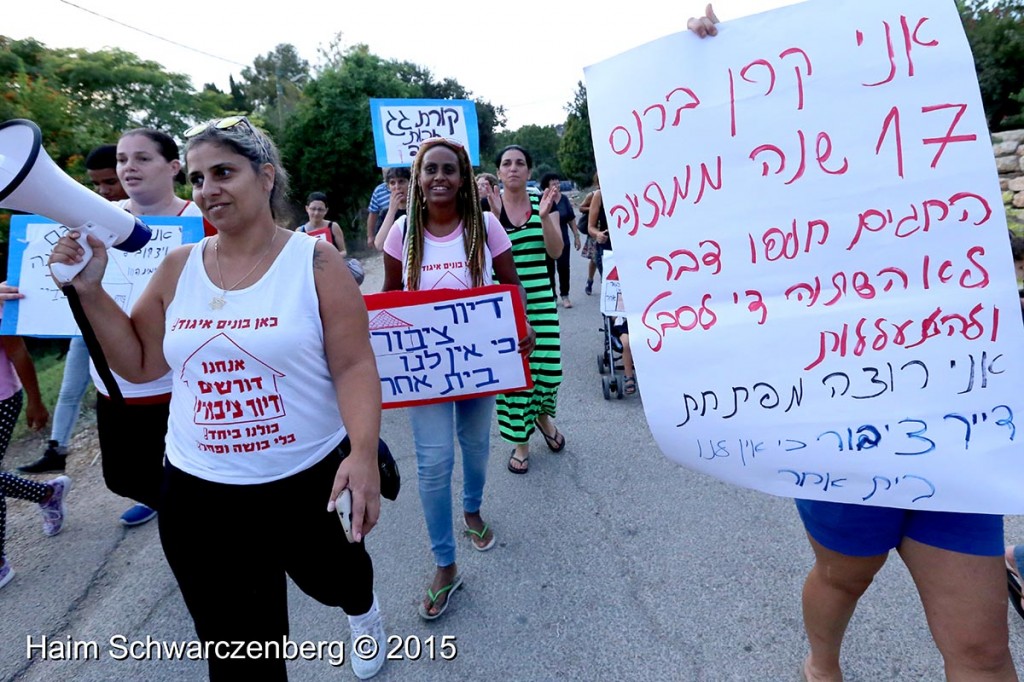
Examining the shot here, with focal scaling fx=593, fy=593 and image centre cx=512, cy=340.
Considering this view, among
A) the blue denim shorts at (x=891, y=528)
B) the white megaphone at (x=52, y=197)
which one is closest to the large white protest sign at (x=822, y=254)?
the blue denim shorts at (x=891, y=528)

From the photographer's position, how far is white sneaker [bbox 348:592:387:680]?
2.18m

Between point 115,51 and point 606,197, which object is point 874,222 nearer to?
point 606,197

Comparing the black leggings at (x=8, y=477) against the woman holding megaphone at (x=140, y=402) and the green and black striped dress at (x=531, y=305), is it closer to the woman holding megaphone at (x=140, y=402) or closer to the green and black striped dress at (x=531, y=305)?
the woman holding megaphone at (x=140, y=402)

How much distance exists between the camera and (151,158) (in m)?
2.60

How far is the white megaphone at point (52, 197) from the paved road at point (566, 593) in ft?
2.78

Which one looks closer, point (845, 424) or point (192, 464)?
point (845, 424)

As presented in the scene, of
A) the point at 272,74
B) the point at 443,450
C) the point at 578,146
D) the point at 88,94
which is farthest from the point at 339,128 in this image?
the point at 272,74

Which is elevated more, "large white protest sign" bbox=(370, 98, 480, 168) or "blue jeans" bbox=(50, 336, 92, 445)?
"large white protest sign" bbox=(370, 98, 480, 168)

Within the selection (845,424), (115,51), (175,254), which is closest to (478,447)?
(175,254)

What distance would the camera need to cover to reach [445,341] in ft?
8.64

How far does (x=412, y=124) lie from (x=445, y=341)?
357 centimetres

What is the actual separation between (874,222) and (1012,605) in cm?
189

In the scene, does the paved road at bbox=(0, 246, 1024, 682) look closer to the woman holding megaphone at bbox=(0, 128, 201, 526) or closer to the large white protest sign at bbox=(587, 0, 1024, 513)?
the woman holding megaphone at bbox=(0, 128, 201, 526)

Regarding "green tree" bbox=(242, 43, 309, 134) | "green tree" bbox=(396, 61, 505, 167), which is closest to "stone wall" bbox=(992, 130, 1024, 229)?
"green tree" bbox=(396, 61, 505, 167)
